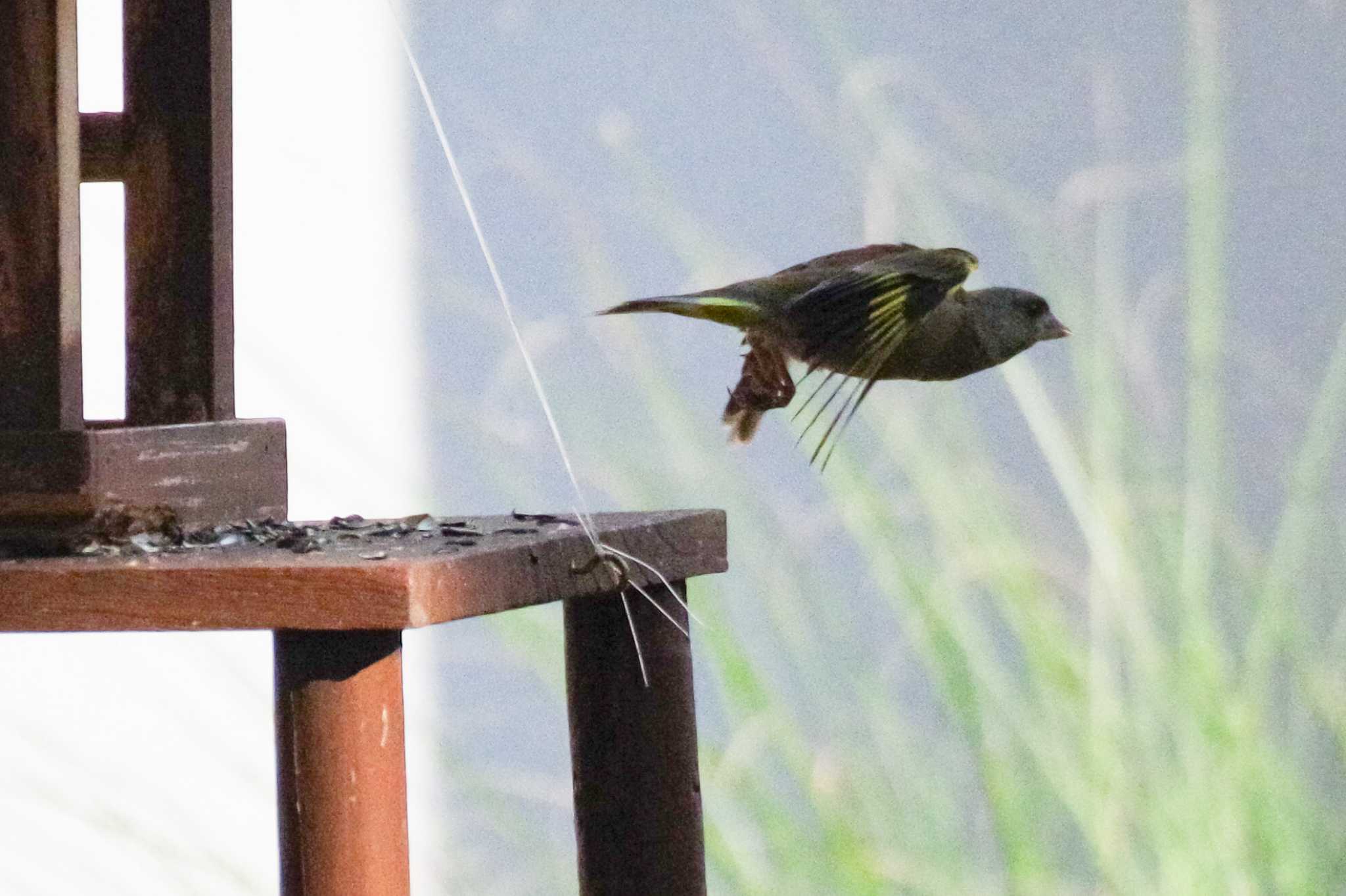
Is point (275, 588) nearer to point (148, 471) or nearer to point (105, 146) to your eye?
point (148, 471)

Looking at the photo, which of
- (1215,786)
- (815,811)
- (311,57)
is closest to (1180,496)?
(1215,786)

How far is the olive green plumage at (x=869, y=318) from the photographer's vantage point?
1.49 feet

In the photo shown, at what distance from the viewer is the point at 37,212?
577 millimetres

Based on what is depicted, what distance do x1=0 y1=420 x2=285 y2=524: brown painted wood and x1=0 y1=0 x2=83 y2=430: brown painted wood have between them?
0.01 meters

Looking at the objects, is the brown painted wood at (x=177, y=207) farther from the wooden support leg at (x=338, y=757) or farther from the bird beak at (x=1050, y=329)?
the bird beak at (x=1050, y=329)

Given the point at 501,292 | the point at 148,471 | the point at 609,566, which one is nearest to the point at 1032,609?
the point at 609,566

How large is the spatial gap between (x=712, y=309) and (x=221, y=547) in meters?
0.20

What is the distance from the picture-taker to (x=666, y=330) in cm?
138

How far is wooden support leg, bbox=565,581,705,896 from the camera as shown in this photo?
715 mm

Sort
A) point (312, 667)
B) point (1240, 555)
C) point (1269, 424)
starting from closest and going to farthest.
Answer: point (312, 667) < point (1240, 555) < point (1269, 424)

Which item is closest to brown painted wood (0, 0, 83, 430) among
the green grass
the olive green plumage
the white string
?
the white string

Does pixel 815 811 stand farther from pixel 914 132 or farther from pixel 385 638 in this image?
pixel 385 638

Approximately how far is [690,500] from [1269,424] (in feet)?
1.50

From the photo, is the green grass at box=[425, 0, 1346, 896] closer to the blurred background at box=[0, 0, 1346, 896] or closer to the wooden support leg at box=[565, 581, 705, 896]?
the blurred background at box=[0, 0, 1346, 896]
